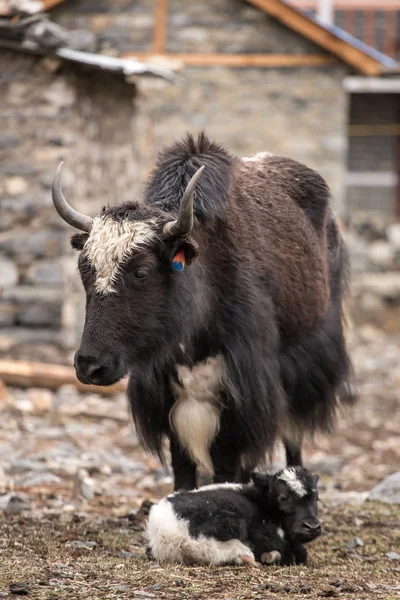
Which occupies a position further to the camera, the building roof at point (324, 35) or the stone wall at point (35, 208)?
the building roof at point (324, 35)

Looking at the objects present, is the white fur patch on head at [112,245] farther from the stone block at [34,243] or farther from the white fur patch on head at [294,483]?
the stone block at [34,243]

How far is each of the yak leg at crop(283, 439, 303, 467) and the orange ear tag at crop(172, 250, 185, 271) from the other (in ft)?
6.13

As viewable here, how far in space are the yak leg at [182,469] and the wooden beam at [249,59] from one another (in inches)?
438

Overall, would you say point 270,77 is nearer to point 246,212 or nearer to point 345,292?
point 345,292

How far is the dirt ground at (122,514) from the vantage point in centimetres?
451

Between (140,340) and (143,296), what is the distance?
7.2 inches

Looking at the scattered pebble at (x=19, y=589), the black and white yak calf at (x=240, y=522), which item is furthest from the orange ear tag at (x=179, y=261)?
the scattered pebble at (x=19, y=589)

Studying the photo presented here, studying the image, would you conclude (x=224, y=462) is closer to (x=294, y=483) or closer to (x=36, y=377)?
(x=294, y=483)

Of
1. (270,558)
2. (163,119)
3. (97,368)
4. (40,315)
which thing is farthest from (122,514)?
(163,119)

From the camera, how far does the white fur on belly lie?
4926mm

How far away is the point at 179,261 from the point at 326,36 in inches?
445

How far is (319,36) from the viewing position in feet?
51.4

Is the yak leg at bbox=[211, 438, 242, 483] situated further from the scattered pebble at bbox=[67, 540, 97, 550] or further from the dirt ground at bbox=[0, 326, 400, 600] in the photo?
the scattered pebble at bbox=[67, 540, 97, 550]

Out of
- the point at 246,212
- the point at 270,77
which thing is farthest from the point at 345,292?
the point at 270,77
